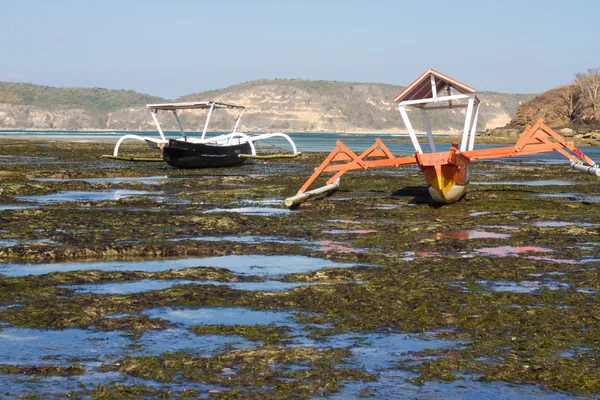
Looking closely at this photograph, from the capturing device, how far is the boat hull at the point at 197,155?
40.9 m

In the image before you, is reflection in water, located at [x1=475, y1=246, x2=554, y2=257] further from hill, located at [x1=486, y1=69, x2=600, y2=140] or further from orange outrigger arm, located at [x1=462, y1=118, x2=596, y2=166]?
hill, located at [x1=486, y1=69, x2=600, y2=140]

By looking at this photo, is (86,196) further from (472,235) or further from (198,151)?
(198,151)

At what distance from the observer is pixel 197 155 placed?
1639 inches

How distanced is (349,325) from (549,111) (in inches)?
4889

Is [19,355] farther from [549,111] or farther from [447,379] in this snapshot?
[549,111]

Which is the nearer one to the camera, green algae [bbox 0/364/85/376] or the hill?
green algae [bbox 0/364/85/376]

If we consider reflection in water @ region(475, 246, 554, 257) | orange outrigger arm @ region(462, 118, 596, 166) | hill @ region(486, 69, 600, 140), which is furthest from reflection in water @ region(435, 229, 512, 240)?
hill @ region(486, 69, 600, 140)

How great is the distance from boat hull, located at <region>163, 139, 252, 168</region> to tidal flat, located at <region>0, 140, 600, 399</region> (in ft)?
66.2

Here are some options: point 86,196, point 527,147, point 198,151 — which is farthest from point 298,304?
point 198,151

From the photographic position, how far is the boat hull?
134 feet

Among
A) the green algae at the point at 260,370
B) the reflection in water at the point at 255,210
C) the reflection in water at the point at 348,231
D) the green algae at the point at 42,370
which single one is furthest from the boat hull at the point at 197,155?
the green algae at the point at 42,370

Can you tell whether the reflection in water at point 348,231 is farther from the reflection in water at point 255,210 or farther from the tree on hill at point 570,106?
the tree on hill at point 570,106

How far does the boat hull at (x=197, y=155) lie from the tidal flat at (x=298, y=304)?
20191mm

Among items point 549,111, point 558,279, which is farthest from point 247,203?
point 549,111
